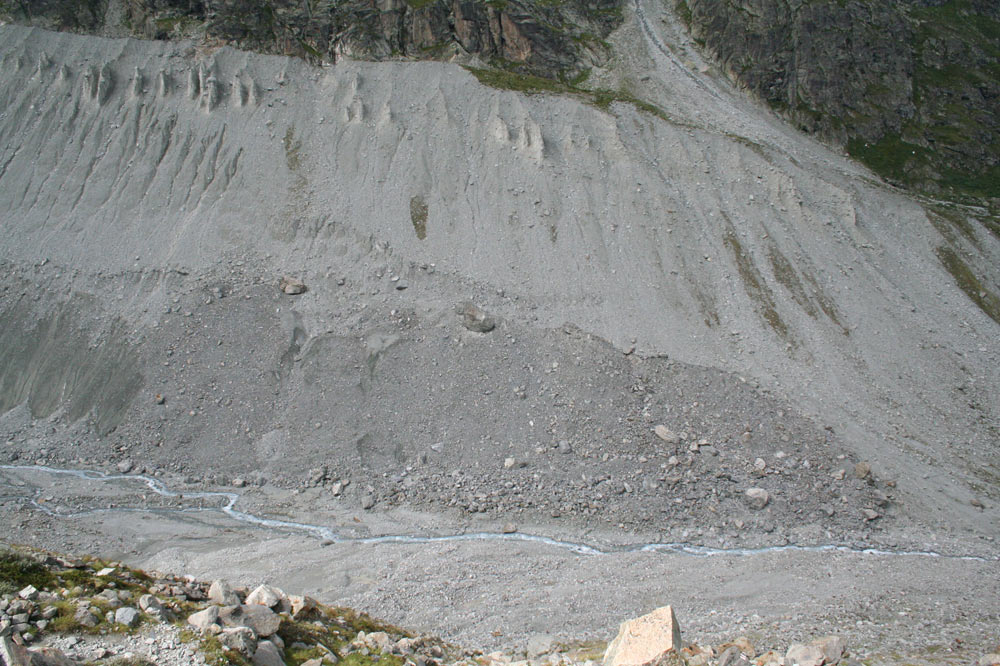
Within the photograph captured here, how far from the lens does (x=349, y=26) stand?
5122 centimetres

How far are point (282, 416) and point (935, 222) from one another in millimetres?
44471

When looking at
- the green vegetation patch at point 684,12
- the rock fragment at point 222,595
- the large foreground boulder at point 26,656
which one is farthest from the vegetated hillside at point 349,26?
the large foreground boulder at point 26,656

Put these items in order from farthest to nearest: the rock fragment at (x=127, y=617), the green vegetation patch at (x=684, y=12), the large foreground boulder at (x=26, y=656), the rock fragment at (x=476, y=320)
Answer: the green vegetation patch at (x=684, y=12)
the rock fragment at (x=476, y=320)
the rock fragment at (x=127, y=617)
the large foreground boulder at (x=26, y=656)

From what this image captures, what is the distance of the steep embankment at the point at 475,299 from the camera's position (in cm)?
2781

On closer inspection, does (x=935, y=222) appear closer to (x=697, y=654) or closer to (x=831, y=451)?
(x=831, y=451)

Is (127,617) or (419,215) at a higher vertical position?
(127,617)

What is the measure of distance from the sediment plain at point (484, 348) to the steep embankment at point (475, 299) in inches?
6.7

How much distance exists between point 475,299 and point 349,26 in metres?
30.8

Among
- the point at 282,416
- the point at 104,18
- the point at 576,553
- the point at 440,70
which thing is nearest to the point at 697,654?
the point at 576,553

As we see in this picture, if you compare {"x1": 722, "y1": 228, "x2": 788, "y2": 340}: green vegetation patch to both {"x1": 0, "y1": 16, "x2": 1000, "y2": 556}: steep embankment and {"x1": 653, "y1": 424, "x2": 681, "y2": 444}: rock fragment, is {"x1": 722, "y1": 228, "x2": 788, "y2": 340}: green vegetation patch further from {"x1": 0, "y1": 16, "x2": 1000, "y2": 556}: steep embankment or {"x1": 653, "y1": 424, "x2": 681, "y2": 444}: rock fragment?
{"x1": 653, "y1": 424, "x2": 681, "y2": 444}: rock fragment

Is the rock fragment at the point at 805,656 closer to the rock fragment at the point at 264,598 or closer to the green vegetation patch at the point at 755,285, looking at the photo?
the rock fragment at the point at 264,598

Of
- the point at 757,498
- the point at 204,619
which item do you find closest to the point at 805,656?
the point at 757,498

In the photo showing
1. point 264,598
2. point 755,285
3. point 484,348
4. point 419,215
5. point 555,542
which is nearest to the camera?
point 264,598

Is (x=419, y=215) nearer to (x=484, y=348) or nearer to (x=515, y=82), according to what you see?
(x=484, y=348)
